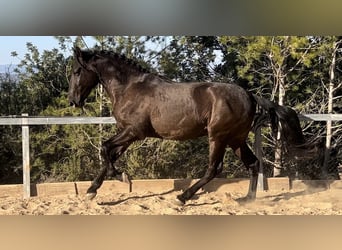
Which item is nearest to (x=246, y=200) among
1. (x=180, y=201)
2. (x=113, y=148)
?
(x=180, y=201)

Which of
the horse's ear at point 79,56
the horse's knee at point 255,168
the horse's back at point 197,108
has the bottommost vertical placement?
the horse's knee at point 255,168

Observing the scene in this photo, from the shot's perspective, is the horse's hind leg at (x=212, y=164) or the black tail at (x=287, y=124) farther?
the black tail at (x=287, y=124)

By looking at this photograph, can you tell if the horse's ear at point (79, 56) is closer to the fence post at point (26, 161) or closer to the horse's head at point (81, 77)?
the horse's head at point (81, 77)

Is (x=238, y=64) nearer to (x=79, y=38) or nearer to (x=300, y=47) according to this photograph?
(x=300, y=47)

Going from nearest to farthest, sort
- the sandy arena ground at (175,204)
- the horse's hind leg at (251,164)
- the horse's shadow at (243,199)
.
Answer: the sandy arena ground at (175,204)
the horse's shadow at (243,199)
the horse's hind leg at (251,164)

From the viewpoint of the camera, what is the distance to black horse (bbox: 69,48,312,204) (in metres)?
3.94

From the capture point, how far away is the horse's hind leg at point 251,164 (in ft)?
13.8

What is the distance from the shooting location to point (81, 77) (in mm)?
4043

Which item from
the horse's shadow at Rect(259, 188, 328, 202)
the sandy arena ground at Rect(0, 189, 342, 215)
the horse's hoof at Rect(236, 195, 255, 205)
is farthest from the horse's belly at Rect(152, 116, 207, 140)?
the horse's shadow at Rect(259, 188, 328, 202)

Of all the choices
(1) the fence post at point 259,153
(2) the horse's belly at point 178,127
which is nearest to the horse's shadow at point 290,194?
(1) the fence post at point 259,153

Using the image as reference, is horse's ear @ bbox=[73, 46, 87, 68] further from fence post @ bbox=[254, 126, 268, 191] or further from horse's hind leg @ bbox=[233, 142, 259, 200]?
fence post @ bbox=[254, 126, 268, 191]

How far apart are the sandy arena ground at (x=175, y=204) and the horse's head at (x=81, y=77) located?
2.92 ft
